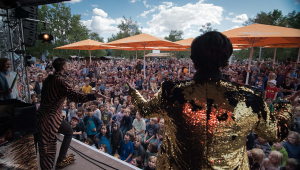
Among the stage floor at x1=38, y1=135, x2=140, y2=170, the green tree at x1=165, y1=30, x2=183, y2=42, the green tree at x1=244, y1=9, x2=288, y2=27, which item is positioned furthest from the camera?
the green tree at x1=165, y1=30, x2=183, y2=42

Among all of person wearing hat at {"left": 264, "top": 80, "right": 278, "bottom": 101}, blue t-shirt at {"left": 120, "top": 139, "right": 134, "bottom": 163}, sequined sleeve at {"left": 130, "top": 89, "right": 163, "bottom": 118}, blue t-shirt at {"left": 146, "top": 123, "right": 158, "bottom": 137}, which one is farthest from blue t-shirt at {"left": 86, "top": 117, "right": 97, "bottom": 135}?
person wearing hat at {"left": 264, "top": 80, "right": 278, "bottom": 101}

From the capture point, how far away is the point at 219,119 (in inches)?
33.3

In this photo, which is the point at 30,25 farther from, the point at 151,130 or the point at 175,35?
the point at 175,35

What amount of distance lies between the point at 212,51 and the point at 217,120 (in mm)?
366

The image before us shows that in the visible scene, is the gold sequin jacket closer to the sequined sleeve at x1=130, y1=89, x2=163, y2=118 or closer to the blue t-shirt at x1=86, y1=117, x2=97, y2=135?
the sequined sleeve at x1=130, y1=89, x2=163, y2=118

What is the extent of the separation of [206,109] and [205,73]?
0.65 ft

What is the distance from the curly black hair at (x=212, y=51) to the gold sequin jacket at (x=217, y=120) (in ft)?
0.32

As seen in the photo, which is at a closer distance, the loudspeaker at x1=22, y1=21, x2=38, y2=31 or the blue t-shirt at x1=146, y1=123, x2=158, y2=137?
the blue t-shirt at x1=146, y1=123, x2=158, y2=137

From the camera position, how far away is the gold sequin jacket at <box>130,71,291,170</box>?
84cm

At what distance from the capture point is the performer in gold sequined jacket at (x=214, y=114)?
0.84 metres

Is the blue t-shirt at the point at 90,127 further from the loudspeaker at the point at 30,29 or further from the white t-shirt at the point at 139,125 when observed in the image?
the loudspeaker at the point at 30,29

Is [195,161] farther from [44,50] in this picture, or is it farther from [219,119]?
[44,50]

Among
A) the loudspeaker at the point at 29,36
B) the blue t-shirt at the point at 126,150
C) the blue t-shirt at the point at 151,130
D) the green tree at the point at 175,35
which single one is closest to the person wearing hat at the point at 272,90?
the blue t-shirt at the point at 151,130

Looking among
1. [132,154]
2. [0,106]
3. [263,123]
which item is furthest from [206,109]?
[132,154]
